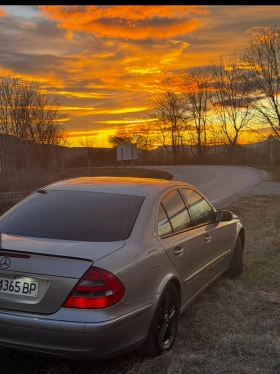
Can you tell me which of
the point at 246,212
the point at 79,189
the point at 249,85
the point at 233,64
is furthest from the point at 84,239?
the point at 233,64

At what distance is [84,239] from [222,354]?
1.53 m

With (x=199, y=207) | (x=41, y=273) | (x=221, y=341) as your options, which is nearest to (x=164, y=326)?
(x=221, y=341)

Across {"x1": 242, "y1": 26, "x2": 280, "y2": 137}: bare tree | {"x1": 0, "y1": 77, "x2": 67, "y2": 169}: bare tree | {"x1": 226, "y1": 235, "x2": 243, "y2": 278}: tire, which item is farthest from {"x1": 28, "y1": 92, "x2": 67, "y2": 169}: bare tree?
{"x1": 226, "y1": 235, "x2": 243, "y2": 278}: tire

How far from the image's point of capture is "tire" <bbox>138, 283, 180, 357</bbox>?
3.59 metres

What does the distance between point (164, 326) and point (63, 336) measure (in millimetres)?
1085

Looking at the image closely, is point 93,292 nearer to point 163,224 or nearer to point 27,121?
point 163,224

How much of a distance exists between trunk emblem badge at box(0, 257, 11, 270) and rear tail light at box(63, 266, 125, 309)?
512 mm

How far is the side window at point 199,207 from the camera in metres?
4.90

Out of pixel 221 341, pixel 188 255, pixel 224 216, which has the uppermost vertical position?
pixel 224 216

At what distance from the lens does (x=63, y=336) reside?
3041mm

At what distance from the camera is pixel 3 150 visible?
4906 centimetres

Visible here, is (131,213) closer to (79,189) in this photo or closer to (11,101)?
(79,189)

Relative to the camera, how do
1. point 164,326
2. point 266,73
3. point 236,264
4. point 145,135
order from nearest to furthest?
point 164,326 < point 236,264 < point 266,73 < point 145,135

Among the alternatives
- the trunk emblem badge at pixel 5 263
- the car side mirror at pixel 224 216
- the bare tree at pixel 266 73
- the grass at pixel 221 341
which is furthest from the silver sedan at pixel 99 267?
the bare tree at pixel 266 73
